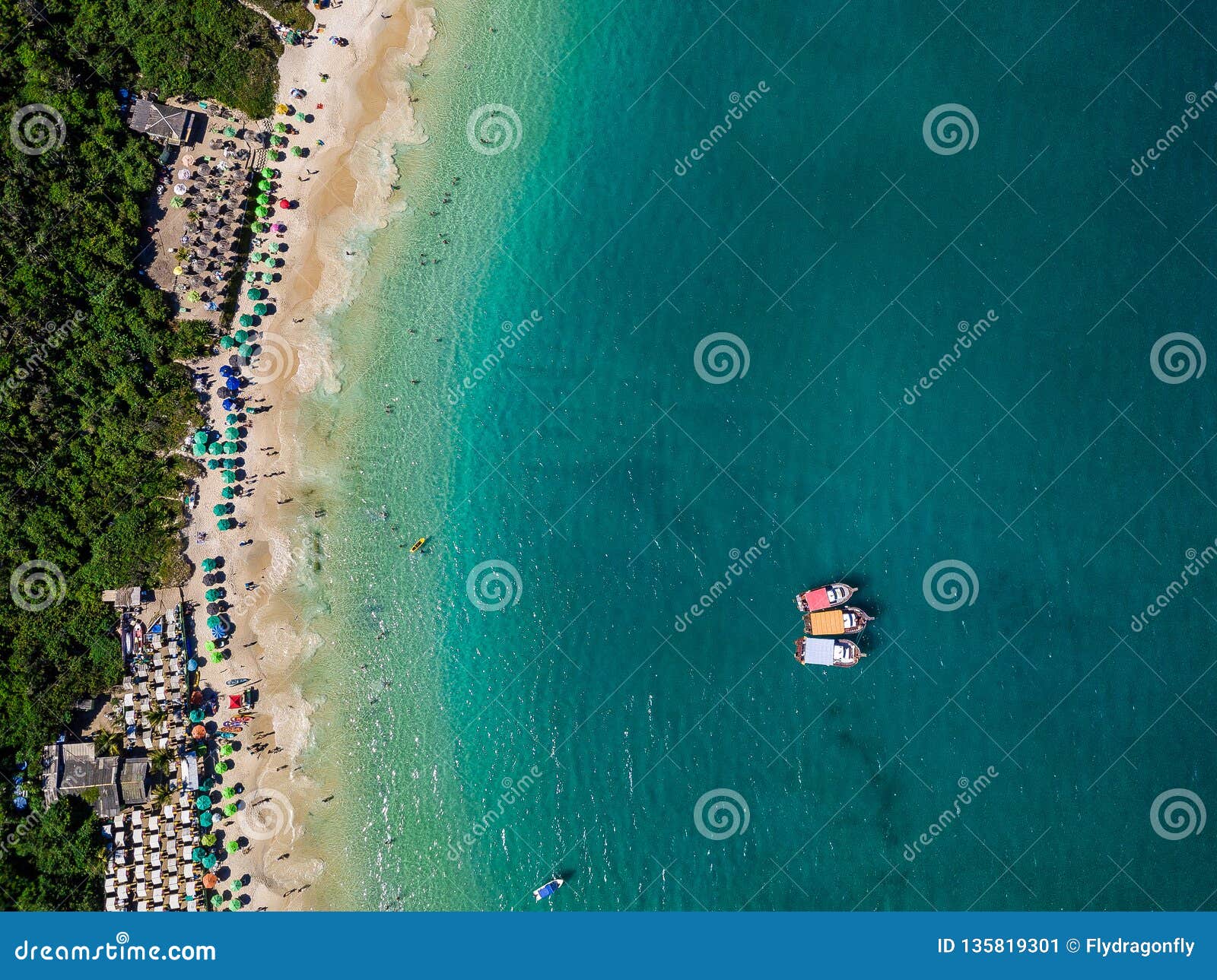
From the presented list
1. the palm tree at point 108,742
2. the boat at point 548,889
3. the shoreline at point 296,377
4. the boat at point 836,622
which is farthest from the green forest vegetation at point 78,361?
the boat at point 836,622

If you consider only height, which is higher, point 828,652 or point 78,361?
point 78,361

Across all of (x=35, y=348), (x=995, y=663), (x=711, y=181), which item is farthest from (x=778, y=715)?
(x=35, y=348)

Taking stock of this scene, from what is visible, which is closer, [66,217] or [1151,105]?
[66,217]

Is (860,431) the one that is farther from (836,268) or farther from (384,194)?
(384,194)

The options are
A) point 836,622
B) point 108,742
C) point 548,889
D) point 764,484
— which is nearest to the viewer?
point 108,742

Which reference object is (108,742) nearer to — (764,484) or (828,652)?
(764,484)

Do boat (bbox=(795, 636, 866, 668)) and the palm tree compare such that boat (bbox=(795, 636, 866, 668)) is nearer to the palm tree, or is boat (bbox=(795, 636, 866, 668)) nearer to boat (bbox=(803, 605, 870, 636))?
boat (bbox=(803, 605, 870, 636))

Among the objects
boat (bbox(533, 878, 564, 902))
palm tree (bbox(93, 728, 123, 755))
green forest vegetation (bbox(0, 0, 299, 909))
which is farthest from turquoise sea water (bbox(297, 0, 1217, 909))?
palm tree (bbox(93, 728, 123, 755))

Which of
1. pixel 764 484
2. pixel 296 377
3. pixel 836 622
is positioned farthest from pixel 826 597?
pixel 296 377
